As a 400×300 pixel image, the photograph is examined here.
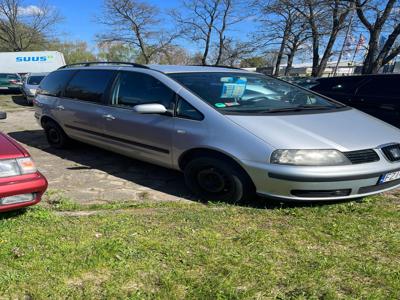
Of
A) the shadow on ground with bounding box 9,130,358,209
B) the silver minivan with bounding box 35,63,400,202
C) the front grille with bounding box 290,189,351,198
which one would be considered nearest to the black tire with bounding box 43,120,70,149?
the shadow on ground with bounding box 9,130,358,209

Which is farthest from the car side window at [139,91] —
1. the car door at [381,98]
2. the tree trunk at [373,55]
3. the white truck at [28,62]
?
the white truck at [28,62]

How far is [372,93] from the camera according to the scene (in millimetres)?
7023

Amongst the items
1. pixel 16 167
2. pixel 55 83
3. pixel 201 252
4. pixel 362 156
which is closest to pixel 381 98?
pixel 362 156

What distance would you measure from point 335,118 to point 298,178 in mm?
1060

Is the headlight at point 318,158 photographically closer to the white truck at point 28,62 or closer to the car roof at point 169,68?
the car roof at point 169,68

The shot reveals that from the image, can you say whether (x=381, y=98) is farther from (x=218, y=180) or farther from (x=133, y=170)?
(x=133, y=170)

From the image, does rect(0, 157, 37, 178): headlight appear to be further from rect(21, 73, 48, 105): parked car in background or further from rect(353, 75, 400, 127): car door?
rect(21, 73, 48, 105): parked car in background

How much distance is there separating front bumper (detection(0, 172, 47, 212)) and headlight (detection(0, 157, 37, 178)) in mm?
39

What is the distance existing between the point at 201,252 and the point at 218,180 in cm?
123

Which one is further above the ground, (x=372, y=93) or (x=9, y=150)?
(x=372, y=93)

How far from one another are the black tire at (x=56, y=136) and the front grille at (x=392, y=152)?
15.5 feet

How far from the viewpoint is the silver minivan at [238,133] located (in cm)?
369

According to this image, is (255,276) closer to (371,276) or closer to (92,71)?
(371,276)

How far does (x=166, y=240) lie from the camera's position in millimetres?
3246
